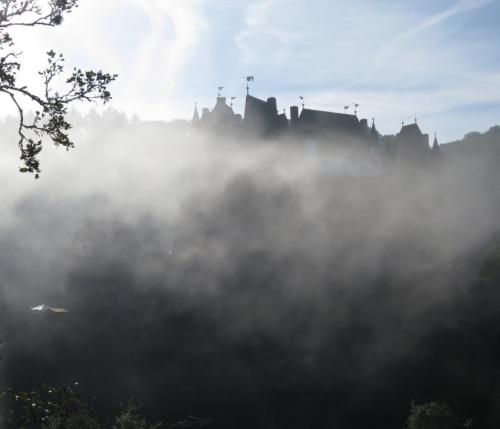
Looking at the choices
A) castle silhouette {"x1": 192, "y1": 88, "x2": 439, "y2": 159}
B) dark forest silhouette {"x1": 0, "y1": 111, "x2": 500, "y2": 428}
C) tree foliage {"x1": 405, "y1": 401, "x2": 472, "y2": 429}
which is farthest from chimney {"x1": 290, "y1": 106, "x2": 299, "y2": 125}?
tree foliage {"x1": 405, "y1": 401, "x2": 472, "y2": 429}

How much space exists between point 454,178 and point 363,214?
82.9ft

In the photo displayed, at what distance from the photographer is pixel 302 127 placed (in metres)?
55.8

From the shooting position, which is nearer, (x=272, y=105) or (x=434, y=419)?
(x=434, y=419)

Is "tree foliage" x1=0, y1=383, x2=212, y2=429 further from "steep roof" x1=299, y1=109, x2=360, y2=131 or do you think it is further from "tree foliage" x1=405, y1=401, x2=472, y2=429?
"steep roof" x1=299, y1=109, x2=360, y2=131

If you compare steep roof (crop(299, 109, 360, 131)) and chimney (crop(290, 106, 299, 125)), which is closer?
chimney (crop(290, 106, 299, 125))

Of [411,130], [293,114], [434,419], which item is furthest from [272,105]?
[434,419]

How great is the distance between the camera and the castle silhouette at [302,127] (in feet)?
163

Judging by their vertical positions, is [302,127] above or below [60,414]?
above

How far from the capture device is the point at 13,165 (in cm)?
7106

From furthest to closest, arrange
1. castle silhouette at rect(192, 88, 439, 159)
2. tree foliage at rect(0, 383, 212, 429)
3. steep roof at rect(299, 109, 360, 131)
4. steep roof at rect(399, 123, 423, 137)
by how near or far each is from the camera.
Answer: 1. steep roof at rect(399, 123, 423, 137)
2. steep roof at rect(299, 109, 360, 131)
3. castle silhouette at rect(192, 88, 439, 159)
4. tree foliage at rect(0, 383, 212, 429)

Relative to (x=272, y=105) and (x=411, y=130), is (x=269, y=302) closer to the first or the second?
(x=272, y=105)

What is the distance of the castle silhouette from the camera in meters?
49.8

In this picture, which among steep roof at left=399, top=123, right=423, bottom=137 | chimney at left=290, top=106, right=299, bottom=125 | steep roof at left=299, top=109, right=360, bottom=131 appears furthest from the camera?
steep roof at left=399, top=123, right=423, bottom=137

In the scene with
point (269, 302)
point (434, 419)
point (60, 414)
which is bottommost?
point (434, 419)
